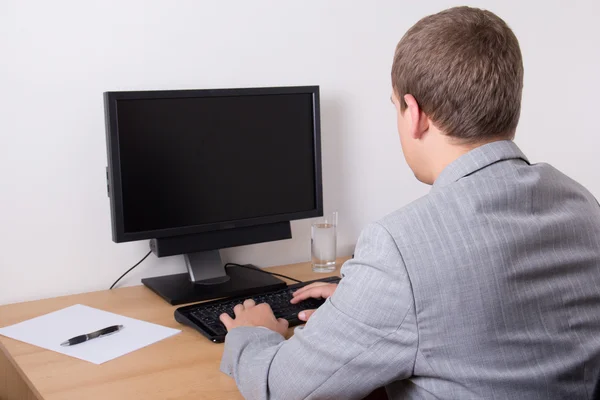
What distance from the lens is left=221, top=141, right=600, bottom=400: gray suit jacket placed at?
40.3 inches

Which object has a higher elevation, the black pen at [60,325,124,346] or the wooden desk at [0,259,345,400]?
the black pen at [60,325,124,346]

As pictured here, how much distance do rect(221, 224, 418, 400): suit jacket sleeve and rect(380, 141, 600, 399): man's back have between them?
0.8 inches

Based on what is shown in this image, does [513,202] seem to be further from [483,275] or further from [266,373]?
[266,373]

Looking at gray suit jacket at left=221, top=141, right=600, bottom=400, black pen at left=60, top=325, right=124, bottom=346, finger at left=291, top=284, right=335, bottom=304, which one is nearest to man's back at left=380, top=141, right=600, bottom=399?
gray suit jacket at left=221, top=141, right=600, bottom=400

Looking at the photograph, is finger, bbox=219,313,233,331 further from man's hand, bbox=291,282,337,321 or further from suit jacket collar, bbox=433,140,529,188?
suit jacket collar, bbox=433,140,529,188

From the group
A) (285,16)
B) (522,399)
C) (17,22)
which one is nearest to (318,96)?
(285,16)

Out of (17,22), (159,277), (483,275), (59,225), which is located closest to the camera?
(483,275)

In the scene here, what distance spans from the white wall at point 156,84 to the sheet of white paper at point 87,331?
0.18m

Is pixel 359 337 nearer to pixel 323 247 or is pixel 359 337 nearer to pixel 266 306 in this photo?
pixel 266 306

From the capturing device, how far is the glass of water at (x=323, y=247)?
2014mm

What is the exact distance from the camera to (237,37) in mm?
1938

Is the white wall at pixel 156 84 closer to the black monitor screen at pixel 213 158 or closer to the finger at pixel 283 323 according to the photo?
the black monitor screen at pixel 213 158

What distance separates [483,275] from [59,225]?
1.12 meters

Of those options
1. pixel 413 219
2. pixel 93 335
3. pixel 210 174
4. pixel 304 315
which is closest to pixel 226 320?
pixel 304 315
